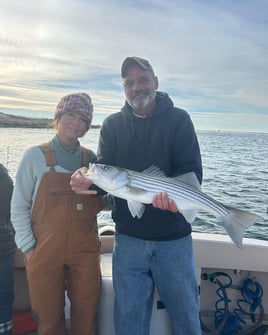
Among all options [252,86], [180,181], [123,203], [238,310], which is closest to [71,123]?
[123,203]

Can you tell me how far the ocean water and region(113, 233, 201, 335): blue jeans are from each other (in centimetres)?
310

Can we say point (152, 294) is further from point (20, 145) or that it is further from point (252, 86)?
point (252, 86)

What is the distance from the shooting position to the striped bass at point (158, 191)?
8.59 ft

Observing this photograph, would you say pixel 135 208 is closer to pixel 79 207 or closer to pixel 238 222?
pixel 79 207

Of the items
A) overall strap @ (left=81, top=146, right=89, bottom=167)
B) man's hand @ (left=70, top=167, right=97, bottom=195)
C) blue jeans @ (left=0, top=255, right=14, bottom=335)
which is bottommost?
blue jeans @ (left=0, top=255, right=14, bottom=335)

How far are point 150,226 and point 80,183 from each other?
0.63 meters

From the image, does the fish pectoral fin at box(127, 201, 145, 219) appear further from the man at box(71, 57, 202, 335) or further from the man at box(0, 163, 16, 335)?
the man at box(0, 163, 16, 335)

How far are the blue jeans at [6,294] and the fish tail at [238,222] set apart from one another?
1765 millimetres

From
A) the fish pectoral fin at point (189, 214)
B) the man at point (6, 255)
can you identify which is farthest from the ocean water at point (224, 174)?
the fish pectoral fin at point (189, 214)

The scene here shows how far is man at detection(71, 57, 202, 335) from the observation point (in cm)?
285

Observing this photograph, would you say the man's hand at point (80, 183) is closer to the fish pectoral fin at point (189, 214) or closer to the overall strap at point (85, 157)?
the overall strap at point (85, 157)

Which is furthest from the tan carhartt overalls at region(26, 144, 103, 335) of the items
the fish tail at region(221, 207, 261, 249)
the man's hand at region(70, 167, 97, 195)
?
the fish tail at region(221, 207, 261, 249)

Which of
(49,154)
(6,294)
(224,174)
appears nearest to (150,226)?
(49,154)

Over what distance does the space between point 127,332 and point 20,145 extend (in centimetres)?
973
